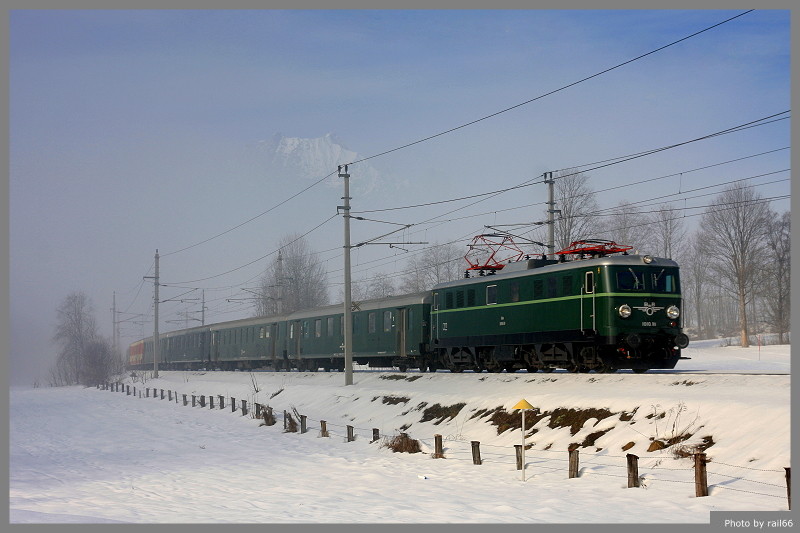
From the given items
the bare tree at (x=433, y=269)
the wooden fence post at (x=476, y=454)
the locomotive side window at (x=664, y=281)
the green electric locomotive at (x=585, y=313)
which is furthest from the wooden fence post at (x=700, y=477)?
the bare tree at (x=433, y=269)

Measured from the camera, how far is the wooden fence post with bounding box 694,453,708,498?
14.2 meters

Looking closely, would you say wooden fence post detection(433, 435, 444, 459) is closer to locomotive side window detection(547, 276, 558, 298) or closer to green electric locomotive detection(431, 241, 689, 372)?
green electric locomotive detection(431, 241, 689, 372)

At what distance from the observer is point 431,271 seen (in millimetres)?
87062

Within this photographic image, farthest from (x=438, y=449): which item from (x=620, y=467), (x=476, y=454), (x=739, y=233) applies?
(x=739, y=233)

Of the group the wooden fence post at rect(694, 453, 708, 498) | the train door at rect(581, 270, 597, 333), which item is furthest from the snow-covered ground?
the train door at rect(581, 270, 597, 333)

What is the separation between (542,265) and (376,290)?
83.0 meters

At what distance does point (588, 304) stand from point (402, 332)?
1410 centimetres

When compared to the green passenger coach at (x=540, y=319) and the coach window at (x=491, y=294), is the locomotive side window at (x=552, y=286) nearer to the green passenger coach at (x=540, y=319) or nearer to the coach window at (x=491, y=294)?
the green passenger coach at (x=540, y=319)

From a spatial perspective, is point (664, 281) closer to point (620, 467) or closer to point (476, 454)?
point (476, 454)

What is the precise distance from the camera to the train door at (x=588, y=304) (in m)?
25.4

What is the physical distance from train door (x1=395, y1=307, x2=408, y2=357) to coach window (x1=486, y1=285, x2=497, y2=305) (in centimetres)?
791

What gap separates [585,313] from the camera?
25688 millimetres

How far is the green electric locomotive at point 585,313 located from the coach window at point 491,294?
0.03m
